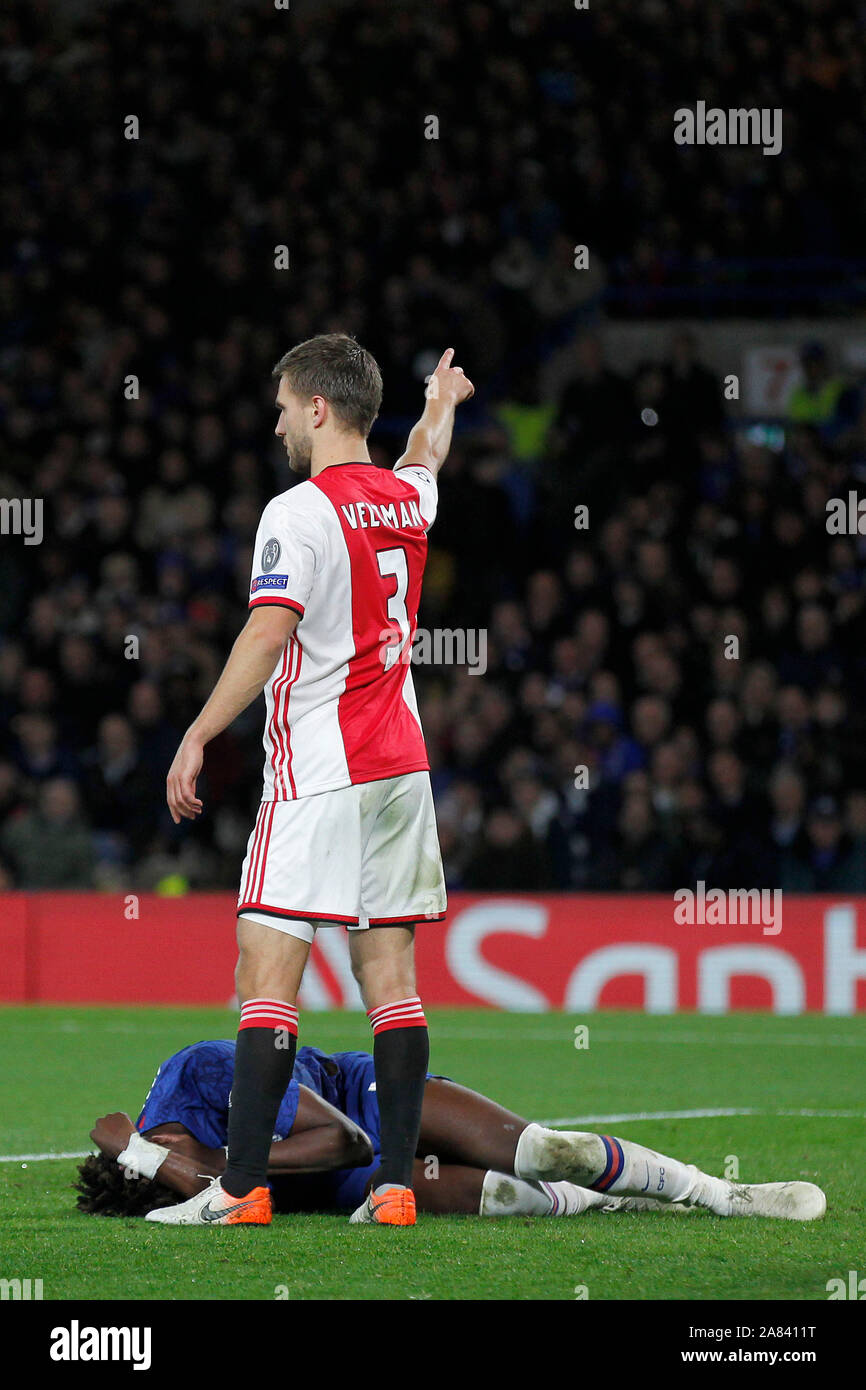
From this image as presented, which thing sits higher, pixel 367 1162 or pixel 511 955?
pixel 511 955

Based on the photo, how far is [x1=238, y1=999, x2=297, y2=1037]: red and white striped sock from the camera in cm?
519

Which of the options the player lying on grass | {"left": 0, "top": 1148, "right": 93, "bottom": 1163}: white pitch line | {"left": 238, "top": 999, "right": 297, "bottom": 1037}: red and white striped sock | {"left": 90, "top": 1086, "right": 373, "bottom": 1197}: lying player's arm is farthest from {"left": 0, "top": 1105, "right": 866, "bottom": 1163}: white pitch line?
{"left": 238, "top": 999, "right": 297, "bottom": 1037}: red and white striped sock

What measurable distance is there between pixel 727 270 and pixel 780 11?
2761 millimetres

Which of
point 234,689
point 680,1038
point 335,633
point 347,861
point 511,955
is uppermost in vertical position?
point 335,633

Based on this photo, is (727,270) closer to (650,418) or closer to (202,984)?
(650,418)

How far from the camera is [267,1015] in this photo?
17.1 feet

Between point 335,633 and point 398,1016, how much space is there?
41.4 inches

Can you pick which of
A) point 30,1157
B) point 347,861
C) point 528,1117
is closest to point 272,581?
point 347,861

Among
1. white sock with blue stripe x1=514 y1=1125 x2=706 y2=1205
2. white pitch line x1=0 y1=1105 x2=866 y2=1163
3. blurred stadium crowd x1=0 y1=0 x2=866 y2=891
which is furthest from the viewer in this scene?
blurred stadium crowd x1=0 y1=0 x2=866 y2=891

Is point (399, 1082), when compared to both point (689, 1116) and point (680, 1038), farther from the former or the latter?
point (680, 1038)

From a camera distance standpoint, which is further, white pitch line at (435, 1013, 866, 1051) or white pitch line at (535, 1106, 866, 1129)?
white pitch line at (435, 1013, 866, 1051)

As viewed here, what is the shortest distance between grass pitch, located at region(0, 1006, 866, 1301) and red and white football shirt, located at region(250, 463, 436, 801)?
4.11ft

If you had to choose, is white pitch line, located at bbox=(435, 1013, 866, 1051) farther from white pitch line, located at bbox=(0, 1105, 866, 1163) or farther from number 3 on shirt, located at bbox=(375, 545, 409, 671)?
number 3 on shirt, located at bbox=(375, 545, 409, 671)

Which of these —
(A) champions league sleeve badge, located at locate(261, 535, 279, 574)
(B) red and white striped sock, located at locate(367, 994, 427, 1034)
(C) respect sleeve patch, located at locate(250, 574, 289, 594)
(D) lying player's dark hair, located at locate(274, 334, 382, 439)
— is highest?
(D) lying player's dark hair, located at locate(274, 334, 382, 439)
